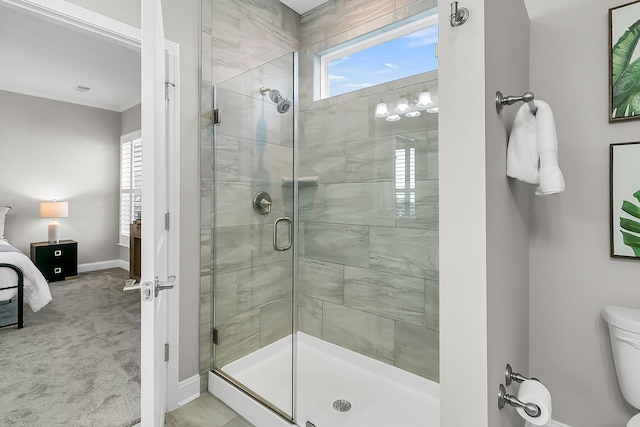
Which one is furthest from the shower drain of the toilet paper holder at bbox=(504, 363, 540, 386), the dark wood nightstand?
the dark wood nightstand

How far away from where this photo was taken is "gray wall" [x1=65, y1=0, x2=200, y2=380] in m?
1.91

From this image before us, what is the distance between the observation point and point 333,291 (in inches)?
96.9

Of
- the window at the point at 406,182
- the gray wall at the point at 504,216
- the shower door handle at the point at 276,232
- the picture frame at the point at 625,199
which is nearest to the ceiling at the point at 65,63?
the window at the point at 406,182

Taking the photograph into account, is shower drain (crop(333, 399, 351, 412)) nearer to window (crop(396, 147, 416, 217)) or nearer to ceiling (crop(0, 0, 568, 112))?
window (crop(396, 147, 416, 217))

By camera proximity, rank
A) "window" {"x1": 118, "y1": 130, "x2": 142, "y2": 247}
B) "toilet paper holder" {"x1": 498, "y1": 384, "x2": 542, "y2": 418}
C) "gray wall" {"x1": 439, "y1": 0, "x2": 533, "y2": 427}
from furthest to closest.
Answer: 1. "window" {"x1": 118, "y1": 130, "x2": 142, "y2": 247}
2. "toilet paper holder" {"x1": 498, "y1": 384, "x2": 542, "y2": 418}
3. "gray wall" {"x1": 439, "y1": 0, "x2": 533, "y2": 427}

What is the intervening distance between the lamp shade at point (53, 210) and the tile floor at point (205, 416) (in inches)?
169

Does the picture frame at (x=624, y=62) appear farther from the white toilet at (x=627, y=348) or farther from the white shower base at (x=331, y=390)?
the white shower base at (x=331, y=390)

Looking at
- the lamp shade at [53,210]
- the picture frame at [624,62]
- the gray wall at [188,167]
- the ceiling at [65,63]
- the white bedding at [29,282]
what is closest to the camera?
the picture frame at [624,62]

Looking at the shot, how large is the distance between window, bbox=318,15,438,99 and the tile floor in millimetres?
2266

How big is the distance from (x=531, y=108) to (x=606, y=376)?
4.18 feet

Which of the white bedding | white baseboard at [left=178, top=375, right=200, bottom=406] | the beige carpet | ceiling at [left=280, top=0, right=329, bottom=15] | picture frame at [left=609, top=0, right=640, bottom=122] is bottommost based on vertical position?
the beige carpet

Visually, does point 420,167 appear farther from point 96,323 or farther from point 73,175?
point 73,175

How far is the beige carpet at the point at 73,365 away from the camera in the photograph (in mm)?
1916

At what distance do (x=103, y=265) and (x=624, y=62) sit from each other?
21.7 ft
